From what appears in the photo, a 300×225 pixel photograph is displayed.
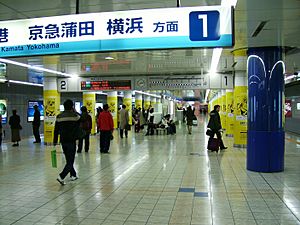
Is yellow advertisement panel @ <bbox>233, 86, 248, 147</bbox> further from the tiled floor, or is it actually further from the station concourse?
the tiled floor

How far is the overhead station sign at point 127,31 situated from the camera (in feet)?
14.5

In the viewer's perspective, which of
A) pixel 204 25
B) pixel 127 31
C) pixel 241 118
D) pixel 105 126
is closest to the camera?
pixel 204 25

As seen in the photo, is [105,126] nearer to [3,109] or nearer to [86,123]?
[86,123]

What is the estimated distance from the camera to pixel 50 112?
1410 centimetres


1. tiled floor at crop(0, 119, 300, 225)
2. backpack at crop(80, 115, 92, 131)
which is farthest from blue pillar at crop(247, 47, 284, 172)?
backpack at crop(80, 115, 92, 131)

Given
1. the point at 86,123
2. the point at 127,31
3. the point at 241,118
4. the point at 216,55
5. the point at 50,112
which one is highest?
the point at 216,55

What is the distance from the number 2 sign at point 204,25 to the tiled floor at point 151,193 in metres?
2.49

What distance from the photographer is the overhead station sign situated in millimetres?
4406

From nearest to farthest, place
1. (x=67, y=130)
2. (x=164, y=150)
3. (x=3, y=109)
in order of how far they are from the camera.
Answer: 1. (x=67, y=130)
2. (x=164, y=150)
3. (x=3, y=109)

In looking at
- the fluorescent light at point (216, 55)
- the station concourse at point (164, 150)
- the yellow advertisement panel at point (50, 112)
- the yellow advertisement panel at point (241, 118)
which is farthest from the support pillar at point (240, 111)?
the yellow advertisement panel at point (50, 112)

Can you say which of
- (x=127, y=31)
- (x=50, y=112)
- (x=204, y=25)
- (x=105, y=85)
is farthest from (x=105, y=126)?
(x=204, y=25)

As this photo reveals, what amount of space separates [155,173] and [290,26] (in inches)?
166

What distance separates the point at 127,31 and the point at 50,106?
1039 cm

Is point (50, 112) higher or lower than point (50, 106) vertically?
lower
